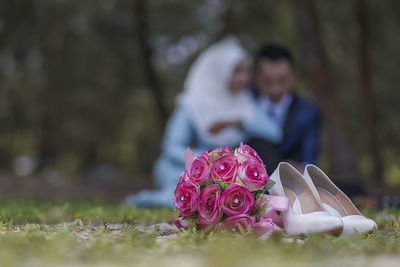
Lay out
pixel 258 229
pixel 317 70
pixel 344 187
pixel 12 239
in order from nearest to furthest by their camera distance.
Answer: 1. pixel 12 239
2. pixel 258 229
3. pixel 344 187
4. pixel 317 70

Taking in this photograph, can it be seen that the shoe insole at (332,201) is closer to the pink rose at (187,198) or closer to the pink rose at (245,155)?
the pink rose at (245,155)

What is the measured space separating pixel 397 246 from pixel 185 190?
36.1 inches

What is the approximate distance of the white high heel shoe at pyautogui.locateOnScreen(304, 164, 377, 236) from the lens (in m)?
2.33

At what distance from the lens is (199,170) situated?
2279mm

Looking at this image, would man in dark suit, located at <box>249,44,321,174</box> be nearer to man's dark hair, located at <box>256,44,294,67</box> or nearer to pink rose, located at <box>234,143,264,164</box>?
man's dark hair, located at <box>256,44,294,67</box>

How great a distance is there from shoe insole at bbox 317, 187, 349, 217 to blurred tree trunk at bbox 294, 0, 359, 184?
549 centimetres

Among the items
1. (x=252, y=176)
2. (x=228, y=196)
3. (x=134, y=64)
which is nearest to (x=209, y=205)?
(x=228, y=196)

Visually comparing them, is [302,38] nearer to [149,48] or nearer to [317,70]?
[317,70]

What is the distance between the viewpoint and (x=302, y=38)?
26.9 feet

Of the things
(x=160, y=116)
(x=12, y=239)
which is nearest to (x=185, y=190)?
(x=12, y=239)

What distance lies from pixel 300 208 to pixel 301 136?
272cm

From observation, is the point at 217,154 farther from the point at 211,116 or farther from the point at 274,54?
the point at 274,54

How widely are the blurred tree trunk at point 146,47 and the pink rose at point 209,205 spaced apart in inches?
378

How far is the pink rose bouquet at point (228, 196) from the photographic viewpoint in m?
2.19
